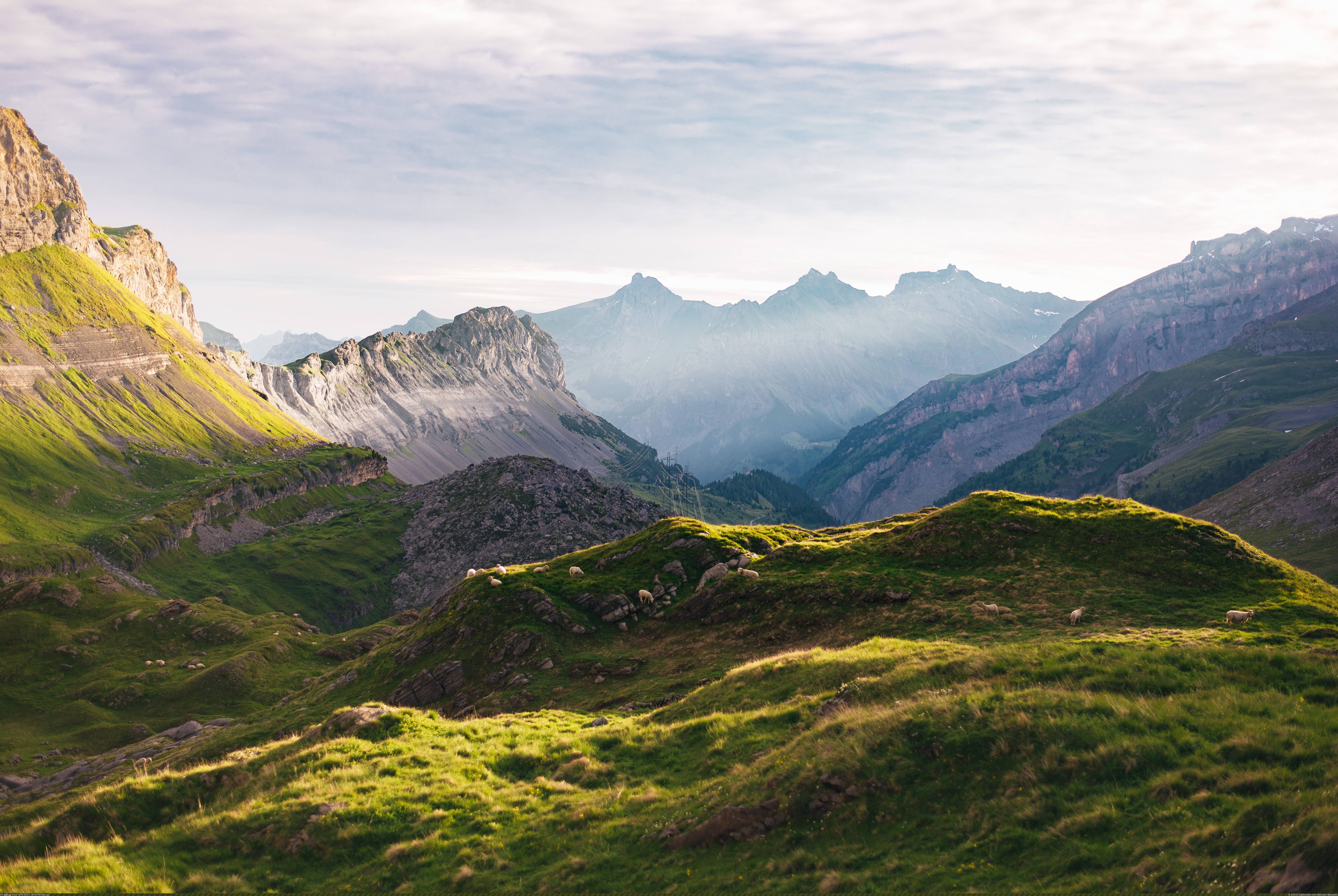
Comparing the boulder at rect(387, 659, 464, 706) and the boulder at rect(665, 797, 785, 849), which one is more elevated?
the boulder at rect(665, 797, 785, 849)

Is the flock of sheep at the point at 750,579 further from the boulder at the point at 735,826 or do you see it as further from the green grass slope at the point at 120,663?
the green grass slope at the point at 120,663

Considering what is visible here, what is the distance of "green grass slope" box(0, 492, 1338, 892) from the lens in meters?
18.8

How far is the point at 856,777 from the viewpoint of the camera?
22.9 metres

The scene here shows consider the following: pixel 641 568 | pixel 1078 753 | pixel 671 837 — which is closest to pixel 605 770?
pixel 671 837

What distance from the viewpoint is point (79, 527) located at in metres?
192

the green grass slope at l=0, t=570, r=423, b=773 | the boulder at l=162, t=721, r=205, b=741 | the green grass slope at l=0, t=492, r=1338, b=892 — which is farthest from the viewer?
the green grass slope at l=0, t=570, r=423, b=773

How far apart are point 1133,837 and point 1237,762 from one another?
16.5 ft

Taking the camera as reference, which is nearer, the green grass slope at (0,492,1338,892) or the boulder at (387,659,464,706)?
the green grass slope at (0,492,1338,892)

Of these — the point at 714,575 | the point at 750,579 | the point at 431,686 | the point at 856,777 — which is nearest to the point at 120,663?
the point at 431,686

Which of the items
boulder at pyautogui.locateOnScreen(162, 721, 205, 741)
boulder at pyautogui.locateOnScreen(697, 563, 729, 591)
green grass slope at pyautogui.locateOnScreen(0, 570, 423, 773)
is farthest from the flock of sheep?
green grass slope at pyautogui.locateOnScreen(0, 570, 423, 773)

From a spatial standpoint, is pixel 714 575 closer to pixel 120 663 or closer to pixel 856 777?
pixel 856 777

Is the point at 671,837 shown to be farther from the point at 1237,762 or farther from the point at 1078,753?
the point at 1237,762

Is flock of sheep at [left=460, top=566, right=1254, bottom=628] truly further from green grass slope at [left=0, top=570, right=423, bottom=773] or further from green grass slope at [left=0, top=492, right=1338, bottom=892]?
green grass slope at [left=0, top=570, right=423, bottom=773]

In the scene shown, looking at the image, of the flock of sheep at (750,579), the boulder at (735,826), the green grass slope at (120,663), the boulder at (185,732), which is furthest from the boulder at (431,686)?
the green grass slope at (120,663)
